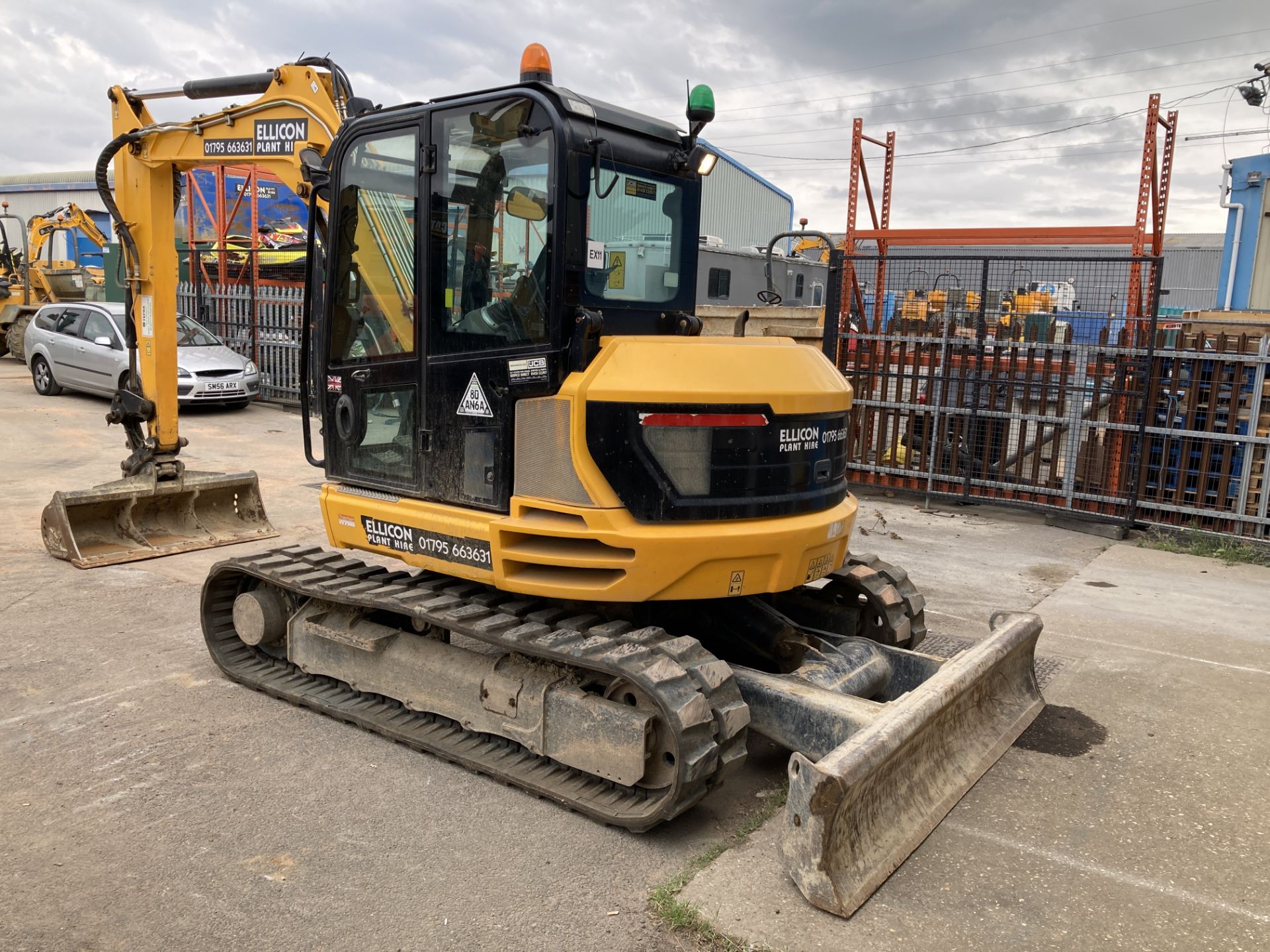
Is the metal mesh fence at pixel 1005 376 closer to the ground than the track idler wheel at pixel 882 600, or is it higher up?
higher up

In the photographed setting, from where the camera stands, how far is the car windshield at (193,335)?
15992 mm

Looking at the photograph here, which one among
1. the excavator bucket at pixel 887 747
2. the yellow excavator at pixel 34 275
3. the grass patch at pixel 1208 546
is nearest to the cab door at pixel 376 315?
the excavator bucket at pixel 887 747

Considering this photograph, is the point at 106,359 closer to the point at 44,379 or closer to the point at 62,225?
the point at 44,379

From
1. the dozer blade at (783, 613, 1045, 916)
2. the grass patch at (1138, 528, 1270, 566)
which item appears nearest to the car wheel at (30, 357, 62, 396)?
the grass patch at (1138, 528, 1270, 566)

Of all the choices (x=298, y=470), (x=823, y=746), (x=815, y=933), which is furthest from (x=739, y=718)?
(x=298, y=470)

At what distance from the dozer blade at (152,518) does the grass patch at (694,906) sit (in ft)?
18.1

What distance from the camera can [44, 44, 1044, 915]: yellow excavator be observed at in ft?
13.0

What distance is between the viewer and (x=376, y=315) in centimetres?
493

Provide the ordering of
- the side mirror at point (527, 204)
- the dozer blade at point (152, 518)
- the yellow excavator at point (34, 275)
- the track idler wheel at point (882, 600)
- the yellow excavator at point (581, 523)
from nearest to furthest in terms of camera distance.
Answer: the yellow excavator at point (581, 523), the side mirror at point (527, 204), the track idler wheel at point (882, 600), the dozer blade at point (152, 518), the yellow excavator at point (34, 275)

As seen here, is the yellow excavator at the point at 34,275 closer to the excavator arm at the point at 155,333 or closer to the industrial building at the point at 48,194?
the excavator arm at the point at 155,333

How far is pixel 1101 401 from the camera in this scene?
996 cm

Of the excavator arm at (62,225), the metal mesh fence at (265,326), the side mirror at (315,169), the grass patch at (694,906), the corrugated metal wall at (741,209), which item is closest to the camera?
the grass patch at (694,906)

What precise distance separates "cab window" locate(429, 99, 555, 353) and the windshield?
24 cm

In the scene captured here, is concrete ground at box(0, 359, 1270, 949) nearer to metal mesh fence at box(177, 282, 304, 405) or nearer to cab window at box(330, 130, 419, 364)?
cab window at box(330, 130, 419, 364)
